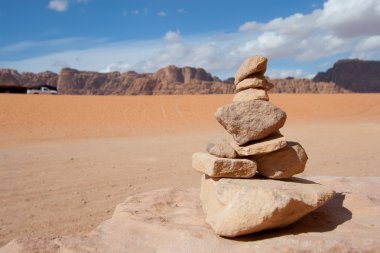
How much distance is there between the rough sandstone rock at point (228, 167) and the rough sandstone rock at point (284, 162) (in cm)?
25

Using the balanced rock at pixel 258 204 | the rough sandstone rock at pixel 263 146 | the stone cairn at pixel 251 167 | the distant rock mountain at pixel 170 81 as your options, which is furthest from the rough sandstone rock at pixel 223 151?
the distant rock mountain at pixel 170 81

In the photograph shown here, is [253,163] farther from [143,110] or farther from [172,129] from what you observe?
[143,110]

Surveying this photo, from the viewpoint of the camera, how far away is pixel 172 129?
67.8 ft

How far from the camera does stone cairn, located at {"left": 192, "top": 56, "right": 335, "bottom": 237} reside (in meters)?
4.18

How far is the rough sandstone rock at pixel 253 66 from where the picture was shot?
5.05 metres

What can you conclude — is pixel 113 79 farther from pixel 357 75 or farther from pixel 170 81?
pixel 357 75

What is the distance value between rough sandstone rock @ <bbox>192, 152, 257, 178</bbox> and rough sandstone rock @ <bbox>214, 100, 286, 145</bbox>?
368 millimetres

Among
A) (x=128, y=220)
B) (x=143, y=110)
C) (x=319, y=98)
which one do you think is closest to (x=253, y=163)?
(x=128, y=220)

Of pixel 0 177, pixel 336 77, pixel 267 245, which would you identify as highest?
pixel 336 77

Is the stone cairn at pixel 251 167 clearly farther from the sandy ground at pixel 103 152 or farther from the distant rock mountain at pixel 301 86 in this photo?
the distant rock mountain at pixel 301 86

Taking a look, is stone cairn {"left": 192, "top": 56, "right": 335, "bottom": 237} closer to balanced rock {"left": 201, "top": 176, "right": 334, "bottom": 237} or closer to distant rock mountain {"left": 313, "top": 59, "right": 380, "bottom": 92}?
balanced rock {"left": 201, "top": 176, "right": 334, "bottom": 237}

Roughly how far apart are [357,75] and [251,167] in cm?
11852

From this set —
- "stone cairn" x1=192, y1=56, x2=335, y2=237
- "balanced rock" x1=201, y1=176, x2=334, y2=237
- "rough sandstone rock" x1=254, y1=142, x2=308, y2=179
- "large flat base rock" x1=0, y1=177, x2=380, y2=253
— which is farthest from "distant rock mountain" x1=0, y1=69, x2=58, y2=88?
"balanced rock" x1=201, y1=176, x2=334, y2=237

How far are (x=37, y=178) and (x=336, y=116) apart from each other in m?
23.1
